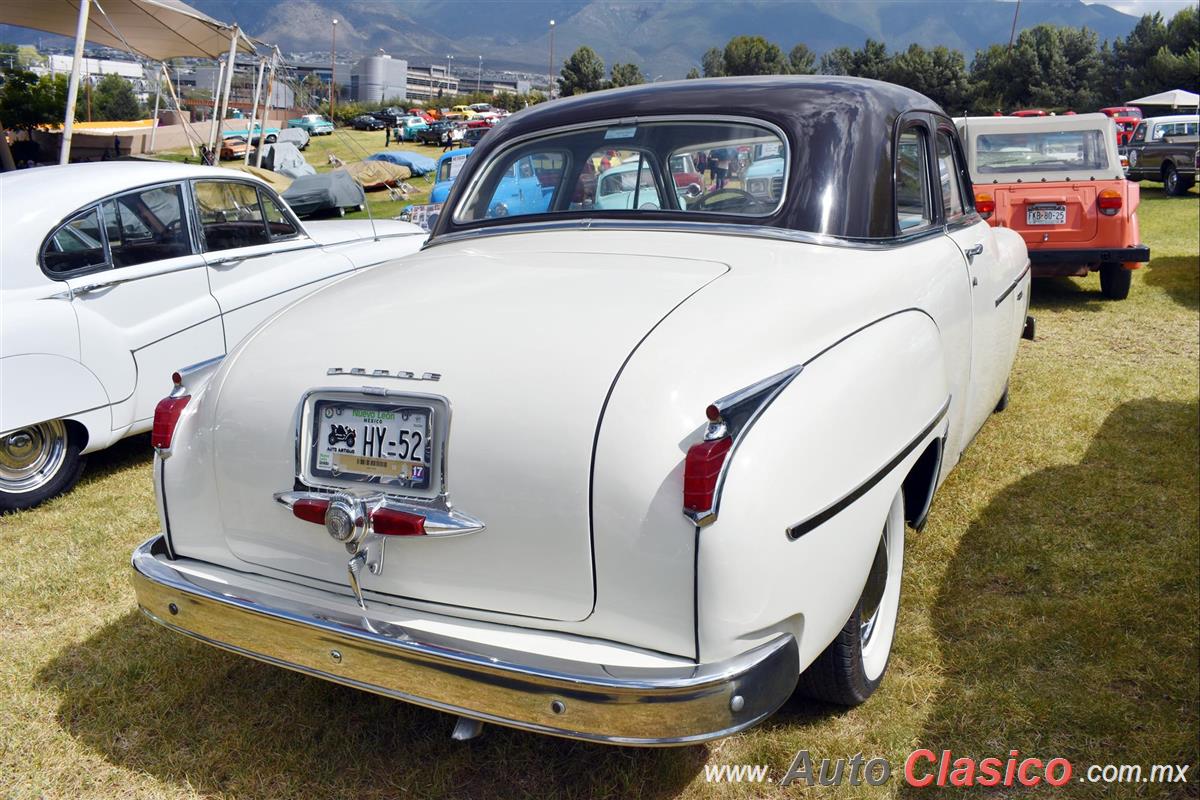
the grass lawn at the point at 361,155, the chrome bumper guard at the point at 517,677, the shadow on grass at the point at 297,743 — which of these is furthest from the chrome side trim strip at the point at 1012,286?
the grass lawn at the point at 361,155

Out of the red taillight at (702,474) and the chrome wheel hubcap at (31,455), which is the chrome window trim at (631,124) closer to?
the red taillight at (702,474)

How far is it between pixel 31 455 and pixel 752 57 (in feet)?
299

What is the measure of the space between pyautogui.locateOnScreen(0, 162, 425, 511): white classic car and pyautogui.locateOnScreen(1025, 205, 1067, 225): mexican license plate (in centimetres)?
610

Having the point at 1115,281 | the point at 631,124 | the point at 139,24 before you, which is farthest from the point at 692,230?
the point at 139,24

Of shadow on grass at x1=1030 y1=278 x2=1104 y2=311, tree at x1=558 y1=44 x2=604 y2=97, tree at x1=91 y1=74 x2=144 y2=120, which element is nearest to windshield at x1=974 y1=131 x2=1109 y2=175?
shadow on grass at x1=1030 y1=278 x2=1104 y2=311

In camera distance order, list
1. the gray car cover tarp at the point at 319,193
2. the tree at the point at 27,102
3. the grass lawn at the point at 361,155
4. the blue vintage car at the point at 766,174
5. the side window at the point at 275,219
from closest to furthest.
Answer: the blue vintage car at the point at 766,174
the side window at the point at 275,219
the gray car cover tarp at the point at 319,193
the grass lawn at the point at 361,155
the tree at the point at 27,102

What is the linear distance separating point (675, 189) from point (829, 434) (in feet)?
4.37

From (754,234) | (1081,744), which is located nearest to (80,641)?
(754,234)

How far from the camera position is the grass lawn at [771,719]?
2.55 m

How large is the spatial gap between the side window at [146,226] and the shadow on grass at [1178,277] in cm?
827

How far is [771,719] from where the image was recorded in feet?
8.90

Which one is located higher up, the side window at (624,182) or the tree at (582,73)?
the tree at (582,73)

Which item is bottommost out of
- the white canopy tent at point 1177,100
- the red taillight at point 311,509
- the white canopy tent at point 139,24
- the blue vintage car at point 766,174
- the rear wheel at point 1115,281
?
the red taillight at point 311,509

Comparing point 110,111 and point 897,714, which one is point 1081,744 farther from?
point 110,111
